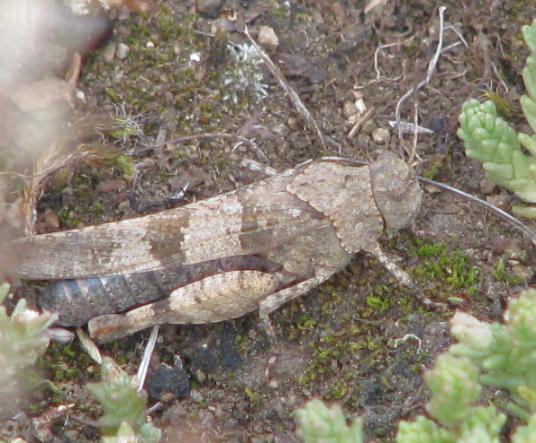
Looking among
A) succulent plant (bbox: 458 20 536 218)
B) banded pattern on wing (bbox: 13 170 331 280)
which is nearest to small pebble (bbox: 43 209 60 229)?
banded pattern on wing (bbox: 13 170 331 280)

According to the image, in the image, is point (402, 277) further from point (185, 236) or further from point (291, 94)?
point (291, 94)

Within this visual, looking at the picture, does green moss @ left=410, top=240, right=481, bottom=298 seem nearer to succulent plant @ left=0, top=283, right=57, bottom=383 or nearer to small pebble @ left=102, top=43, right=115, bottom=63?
succulent plant @ left=0, top=283, right=57, bottom=383

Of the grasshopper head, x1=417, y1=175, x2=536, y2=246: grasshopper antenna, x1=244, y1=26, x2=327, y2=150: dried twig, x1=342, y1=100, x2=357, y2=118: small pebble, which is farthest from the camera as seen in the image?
x1=342, y1=100, x2=357, y2=118: small pebble

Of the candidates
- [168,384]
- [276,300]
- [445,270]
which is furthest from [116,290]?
[445,270]

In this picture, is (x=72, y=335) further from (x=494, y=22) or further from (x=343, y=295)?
(x=494, y=22)

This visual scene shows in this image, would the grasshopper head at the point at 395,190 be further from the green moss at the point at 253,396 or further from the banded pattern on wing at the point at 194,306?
the green moss at the point at 253,396

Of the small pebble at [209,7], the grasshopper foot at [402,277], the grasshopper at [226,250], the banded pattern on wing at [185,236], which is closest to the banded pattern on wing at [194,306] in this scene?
the grasshopper at [226,250]
